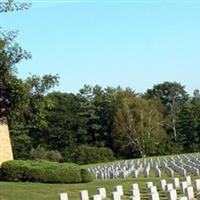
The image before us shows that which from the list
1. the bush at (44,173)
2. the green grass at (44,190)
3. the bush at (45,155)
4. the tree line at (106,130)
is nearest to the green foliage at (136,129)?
the tree line at (106,130)

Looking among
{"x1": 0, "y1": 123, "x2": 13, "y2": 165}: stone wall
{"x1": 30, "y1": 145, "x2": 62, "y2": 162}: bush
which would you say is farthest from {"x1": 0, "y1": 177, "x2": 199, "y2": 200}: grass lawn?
{"x1": 30, "y1": 145, "x2": 62, "y2": 162}: bush

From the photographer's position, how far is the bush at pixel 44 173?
26562 millimetres

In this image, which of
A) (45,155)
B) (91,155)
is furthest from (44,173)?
(91,155)

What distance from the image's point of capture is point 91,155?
236 feet

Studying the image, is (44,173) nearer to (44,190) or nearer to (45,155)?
(44,190)

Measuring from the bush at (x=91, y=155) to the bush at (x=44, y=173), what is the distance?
43.2 metres

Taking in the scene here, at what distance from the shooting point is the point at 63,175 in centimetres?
2658

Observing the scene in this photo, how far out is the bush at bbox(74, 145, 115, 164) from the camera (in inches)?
2815

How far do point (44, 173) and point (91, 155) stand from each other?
45.5m

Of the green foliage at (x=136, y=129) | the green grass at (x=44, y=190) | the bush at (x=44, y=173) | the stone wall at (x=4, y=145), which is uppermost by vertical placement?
the green foliage at (x=136, y=129)

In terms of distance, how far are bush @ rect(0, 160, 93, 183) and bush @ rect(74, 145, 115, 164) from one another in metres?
43.2

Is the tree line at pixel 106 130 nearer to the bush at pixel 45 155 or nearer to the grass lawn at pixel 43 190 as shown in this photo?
the bush at pixel 45 155

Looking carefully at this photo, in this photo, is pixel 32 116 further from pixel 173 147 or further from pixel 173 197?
pixel 173 147

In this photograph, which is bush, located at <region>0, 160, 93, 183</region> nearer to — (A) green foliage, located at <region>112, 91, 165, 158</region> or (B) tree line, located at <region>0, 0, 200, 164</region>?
(B) tree line, located at <region>0, 0, 200, 164</region>
